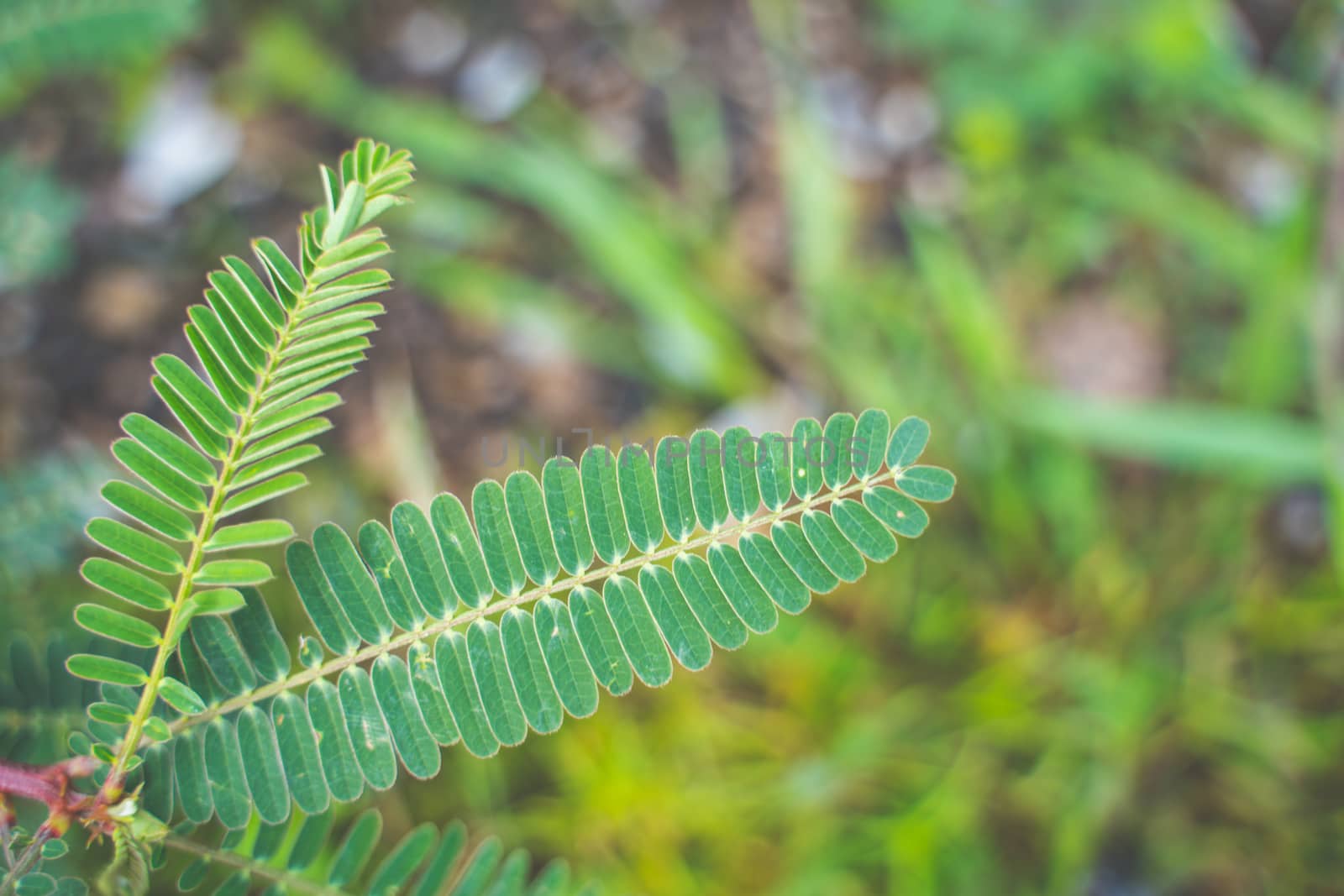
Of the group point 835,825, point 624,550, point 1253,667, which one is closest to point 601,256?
point 835,825

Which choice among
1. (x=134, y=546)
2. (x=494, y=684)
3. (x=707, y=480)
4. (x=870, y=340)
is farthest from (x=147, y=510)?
(x=870, y=340)

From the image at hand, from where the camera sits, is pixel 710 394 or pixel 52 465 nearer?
pixel 52 465

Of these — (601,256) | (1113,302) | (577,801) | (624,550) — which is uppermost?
(601,256)

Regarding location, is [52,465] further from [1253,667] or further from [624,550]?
[1253,667]

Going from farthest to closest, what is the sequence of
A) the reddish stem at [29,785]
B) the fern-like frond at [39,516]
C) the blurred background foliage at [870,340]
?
the blurred background foliage at [870,340] < the fern-like frond at [39,516] < the reddish stem at [29,785]

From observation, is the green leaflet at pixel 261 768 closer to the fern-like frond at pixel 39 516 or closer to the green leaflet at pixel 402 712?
the green leaflet at pixel 402 712

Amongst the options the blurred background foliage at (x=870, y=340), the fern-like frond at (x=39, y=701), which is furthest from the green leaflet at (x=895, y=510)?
the blurred background foliage at (x=870, y=340)
